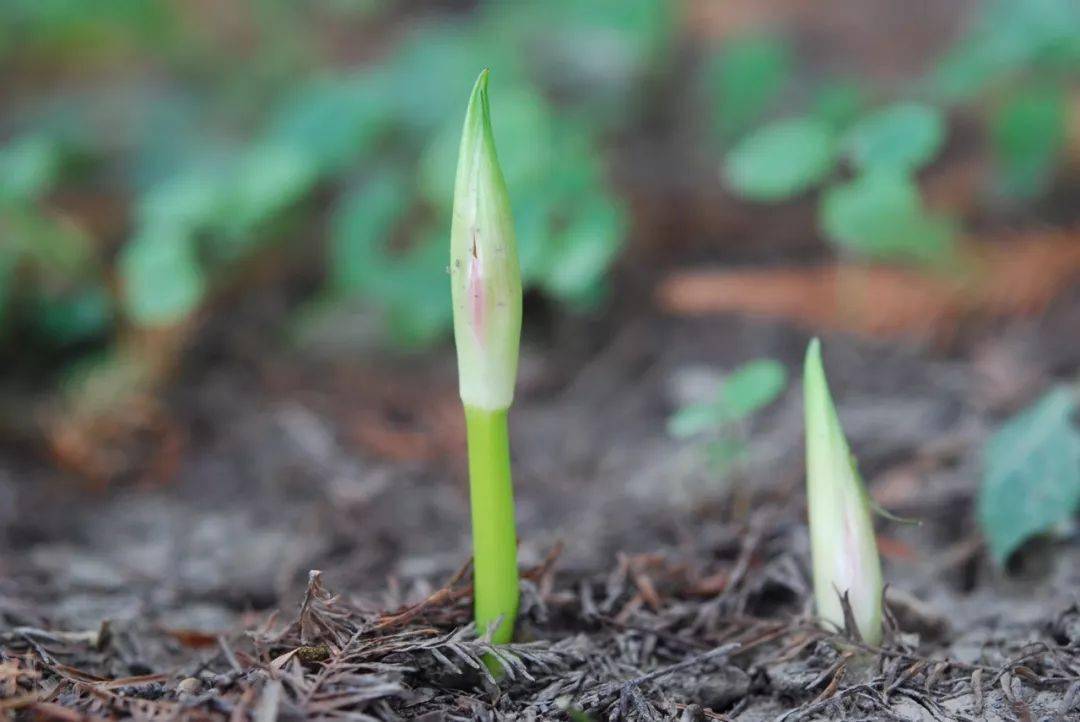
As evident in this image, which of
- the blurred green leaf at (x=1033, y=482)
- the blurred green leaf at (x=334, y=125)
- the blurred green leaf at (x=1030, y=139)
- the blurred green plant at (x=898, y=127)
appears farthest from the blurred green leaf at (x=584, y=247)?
the blurred green leaf at (x=1030, y=139)

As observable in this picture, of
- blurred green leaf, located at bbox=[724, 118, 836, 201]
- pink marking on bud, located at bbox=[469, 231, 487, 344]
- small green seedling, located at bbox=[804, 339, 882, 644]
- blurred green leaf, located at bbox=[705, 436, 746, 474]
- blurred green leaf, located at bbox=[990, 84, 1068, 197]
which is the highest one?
blurred green leaf, located at bbox=[990, 84, 1068, 197]

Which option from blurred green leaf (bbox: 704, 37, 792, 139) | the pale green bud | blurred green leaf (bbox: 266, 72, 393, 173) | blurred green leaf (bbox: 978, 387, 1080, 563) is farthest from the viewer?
blurred green leaf (bbox: 704, 37, 792, 139)

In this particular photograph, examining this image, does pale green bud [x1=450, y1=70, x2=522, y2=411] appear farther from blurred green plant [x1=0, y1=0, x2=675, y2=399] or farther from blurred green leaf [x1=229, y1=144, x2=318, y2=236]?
blurred green leaf [x1=229, y1=144, x2=318, y2=236]

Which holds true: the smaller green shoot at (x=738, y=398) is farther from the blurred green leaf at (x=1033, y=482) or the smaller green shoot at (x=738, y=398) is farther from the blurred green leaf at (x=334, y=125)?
the blurred green leaf at (x=334, y=125)

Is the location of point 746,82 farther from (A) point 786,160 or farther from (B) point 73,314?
(B) point 73,314

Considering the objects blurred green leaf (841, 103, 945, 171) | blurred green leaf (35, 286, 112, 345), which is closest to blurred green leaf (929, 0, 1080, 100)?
blurred green leaf (841, 103, 945, 171)

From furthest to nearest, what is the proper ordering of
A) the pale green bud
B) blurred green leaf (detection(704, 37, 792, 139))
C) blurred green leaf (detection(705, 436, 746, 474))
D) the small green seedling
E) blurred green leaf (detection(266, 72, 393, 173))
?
blurred green leaf (detection(704, 37, 792, 139)) < blurred green leaf (detection(266, 72, 393, 173)) < blurred green leaf (detection(705, 436, 746, 474)) < the small green seedling < the pale green bud

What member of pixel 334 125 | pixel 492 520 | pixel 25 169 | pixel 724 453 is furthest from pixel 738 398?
pixel 25 169
